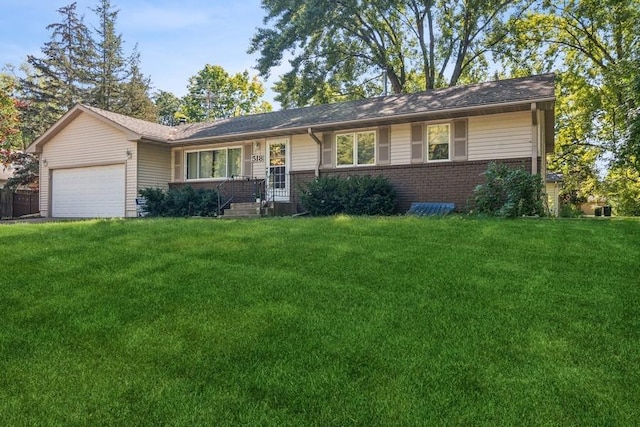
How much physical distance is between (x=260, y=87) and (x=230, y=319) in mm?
40448

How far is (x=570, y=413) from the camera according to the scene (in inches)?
104

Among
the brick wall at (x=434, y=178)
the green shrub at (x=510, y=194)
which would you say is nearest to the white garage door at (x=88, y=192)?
the brick wall at (x=434, y=178)

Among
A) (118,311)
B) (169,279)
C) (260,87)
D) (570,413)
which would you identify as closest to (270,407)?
(570,413)

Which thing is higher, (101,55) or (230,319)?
(101,55)

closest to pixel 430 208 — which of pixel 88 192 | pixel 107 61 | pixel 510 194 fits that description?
pixel 510 194

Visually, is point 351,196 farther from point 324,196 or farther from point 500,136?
point 500,136

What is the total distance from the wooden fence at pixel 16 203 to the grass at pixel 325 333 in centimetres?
1838

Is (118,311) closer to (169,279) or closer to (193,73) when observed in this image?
(169,279)

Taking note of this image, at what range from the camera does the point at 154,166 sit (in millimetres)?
17328

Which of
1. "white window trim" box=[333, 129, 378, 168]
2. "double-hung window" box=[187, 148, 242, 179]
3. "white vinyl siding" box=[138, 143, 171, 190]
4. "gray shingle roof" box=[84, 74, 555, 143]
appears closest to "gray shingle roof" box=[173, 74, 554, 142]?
"gray shingle roof" box=[84, 74, 555, 143]

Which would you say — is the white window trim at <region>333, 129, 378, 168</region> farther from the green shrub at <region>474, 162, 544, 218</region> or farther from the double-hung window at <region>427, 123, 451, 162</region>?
the green shrub at <region>474, 162, 544, 218</region>

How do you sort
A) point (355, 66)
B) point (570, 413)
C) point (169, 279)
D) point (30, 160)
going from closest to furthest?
point (570, 413)
point (169, 279)
point (355, 66)
point (30, 160)

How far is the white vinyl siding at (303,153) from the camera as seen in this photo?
48.3ft

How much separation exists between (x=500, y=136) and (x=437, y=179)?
6.42ft
